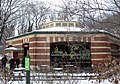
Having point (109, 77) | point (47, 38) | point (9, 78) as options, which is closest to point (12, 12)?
point (47, 38)

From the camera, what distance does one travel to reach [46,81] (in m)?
12.2

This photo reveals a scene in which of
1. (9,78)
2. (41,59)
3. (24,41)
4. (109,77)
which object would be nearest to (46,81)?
(9,78)

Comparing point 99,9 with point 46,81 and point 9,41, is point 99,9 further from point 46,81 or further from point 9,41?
point 9,41

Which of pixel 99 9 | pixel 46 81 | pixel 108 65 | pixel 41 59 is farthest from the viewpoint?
pixel 41 59

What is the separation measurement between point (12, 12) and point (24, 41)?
8260mm

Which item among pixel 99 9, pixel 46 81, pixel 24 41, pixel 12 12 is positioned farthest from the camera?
pixel 12 12

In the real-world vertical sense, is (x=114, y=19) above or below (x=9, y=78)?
above

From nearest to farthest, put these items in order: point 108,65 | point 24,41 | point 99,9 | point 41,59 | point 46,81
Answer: point 99,9 → point 108,65 → point 46,81 → point 41,59 → point 24,41

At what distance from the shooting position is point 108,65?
10523mm

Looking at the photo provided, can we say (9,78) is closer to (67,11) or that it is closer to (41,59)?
(67,11)

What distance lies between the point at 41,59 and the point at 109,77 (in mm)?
26977

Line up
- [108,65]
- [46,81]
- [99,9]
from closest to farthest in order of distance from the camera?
[99,9]
[108,65]
[46,81]

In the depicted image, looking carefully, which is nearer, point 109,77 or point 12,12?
point 109,77

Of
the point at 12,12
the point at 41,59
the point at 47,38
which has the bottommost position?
the point at 41,59
